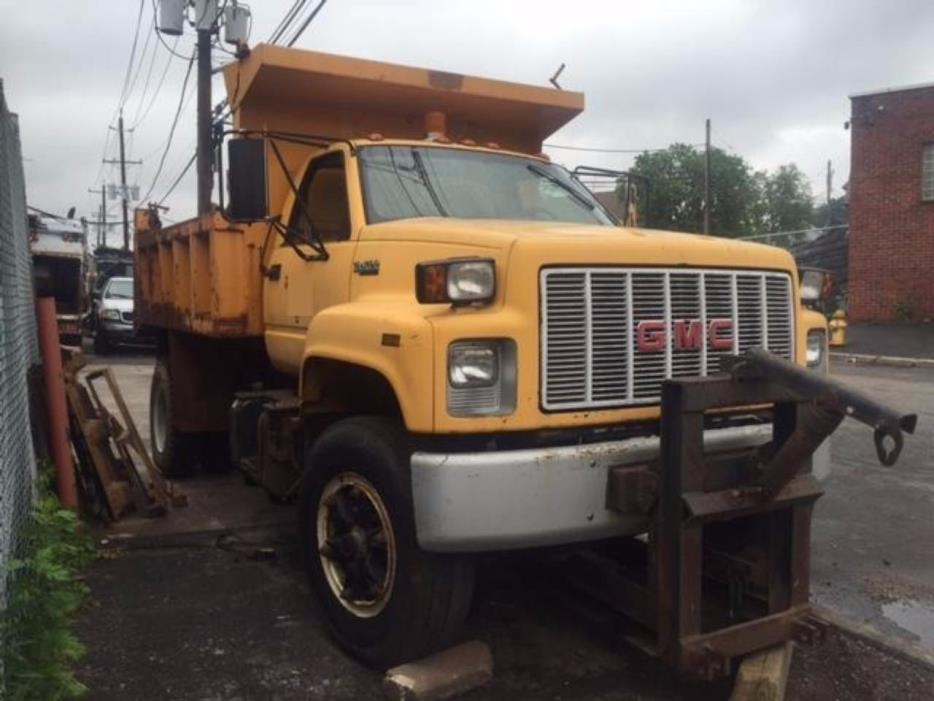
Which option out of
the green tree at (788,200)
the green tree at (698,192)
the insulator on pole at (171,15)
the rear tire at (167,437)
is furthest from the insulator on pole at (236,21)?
the green tree at (788,200)

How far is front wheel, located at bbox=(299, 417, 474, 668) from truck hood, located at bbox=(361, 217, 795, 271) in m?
0.85

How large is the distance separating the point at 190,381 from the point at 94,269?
21.8 metres

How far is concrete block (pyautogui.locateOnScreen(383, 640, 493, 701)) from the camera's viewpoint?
11.4ft

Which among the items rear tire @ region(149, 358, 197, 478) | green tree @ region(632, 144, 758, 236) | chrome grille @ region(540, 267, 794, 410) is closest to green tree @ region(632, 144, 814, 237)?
green tree @ region(632, 144, 758, 236)

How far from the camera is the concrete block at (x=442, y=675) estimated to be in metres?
3.47

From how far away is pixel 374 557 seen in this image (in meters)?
3.84

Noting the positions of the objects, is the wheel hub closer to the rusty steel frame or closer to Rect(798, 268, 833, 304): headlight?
the rusty steel frame

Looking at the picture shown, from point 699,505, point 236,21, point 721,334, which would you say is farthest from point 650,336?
point 236,21

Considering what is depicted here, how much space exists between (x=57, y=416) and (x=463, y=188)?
295 centimetres

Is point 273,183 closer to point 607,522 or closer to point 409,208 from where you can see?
point 409,208

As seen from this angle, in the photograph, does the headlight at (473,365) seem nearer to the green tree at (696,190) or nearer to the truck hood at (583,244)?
the truck hood at (583,244)

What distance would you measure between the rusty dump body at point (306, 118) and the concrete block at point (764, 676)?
11.2ft

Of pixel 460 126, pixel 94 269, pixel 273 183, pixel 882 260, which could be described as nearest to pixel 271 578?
pixel 273 183

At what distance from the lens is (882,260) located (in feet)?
74.1
